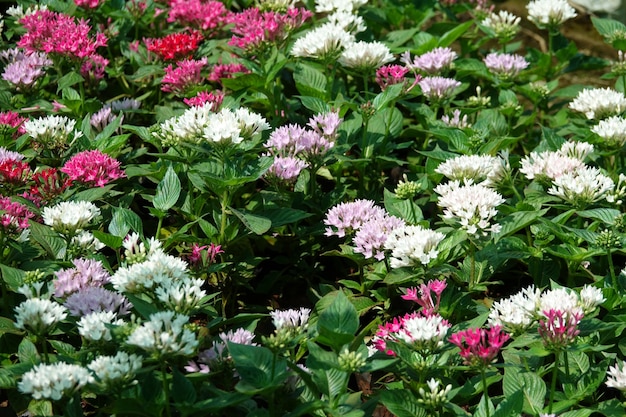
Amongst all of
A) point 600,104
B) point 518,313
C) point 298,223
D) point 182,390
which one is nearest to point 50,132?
point 298,223

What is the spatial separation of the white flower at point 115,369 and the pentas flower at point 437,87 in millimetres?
2204

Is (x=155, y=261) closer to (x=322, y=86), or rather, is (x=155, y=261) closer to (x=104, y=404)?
(x=104, y=404)

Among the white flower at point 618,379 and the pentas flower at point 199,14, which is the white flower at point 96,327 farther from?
the pentas flower at point 199,14

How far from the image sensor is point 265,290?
371cm

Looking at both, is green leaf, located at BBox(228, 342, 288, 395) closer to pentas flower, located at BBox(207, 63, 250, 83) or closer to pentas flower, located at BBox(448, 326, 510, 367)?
pentas flower, located at BBox(448, 326, 510, 367)

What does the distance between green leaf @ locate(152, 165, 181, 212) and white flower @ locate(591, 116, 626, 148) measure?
6.04ft

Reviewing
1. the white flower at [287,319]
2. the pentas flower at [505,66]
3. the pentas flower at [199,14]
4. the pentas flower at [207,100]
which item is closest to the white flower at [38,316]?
the white flower at [287,319]

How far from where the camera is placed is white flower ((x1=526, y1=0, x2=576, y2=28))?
4.66 m

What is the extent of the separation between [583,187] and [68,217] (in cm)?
192

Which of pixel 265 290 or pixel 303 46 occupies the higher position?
pixel 303 46

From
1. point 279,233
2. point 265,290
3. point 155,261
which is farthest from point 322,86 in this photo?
point 155,261

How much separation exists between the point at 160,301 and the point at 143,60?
6.80ft

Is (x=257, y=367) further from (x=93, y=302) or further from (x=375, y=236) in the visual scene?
(x=375, y=236)

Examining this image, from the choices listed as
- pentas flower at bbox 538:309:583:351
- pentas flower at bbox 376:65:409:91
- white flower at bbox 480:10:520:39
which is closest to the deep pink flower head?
pentas flower at bbox 376:65:409:91
